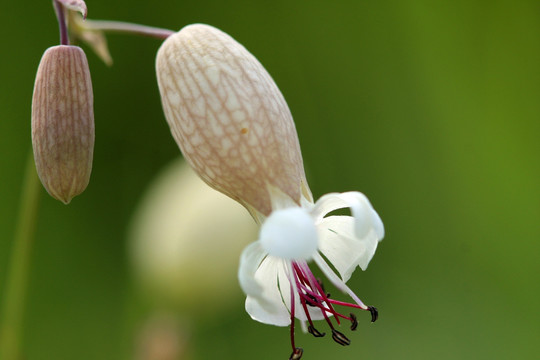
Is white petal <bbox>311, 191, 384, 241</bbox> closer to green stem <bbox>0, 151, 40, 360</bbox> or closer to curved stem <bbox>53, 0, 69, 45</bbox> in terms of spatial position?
curved stem <bbox>53, 0, 69, 45</bbox>

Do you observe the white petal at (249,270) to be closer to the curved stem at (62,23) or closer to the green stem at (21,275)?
the curved stem at (62,23)

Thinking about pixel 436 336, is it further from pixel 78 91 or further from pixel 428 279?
pixel 78 91

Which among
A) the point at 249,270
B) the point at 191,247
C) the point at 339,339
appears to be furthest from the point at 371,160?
the point at 249,270

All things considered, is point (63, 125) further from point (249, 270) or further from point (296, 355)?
point (296, 355)

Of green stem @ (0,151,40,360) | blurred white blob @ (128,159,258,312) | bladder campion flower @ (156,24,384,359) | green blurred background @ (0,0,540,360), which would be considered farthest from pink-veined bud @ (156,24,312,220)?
green blurred background @ (0,0,540,360)

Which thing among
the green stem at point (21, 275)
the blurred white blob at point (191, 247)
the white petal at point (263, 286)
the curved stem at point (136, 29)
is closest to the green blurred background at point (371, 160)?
the blurred white blob at point (191, 247)
